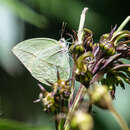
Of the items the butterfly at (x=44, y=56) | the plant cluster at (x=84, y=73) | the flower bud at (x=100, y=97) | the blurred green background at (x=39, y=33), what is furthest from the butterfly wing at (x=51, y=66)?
the flower bud at (x=100, y=97)

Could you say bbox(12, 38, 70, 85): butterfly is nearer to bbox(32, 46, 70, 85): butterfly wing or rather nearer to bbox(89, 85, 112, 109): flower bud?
bbox(32, 46, 70, 85): butterfly wing

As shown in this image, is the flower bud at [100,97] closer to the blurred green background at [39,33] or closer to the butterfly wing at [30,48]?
the butterfly wing at [30,48]

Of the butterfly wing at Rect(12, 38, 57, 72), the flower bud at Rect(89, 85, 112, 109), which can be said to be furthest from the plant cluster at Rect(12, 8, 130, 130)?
the butterfly wing at Rect(12, 38, 57, 72)

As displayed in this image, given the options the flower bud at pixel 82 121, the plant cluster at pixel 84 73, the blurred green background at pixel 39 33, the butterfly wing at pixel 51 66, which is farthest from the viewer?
the blurred green background at pixel 39 33

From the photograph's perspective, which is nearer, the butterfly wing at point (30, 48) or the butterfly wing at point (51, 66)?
the butterfly wing at point (51, 66)

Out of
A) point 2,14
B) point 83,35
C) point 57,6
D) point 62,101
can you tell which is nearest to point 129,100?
point 57,6

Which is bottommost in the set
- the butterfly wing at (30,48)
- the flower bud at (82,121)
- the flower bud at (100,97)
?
the flower bud at (82,121)
